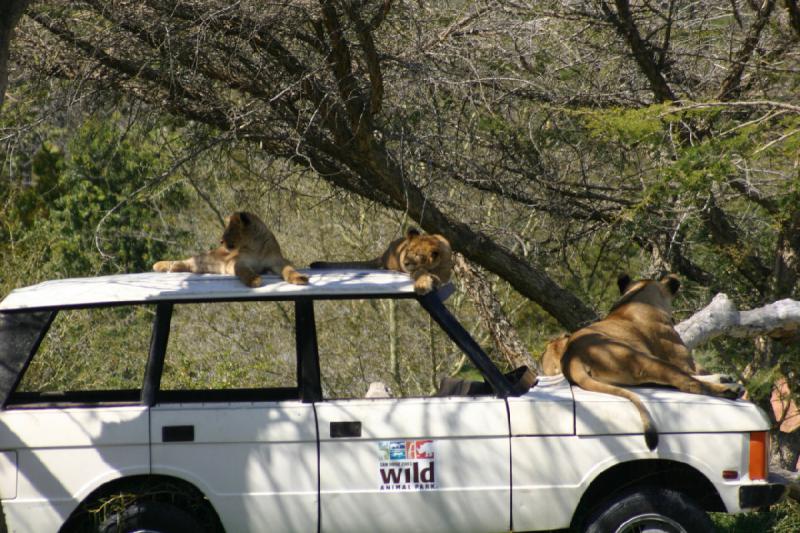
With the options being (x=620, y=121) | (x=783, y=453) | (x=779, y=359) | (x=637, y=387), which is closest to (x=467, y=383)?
(x=637, y=387)

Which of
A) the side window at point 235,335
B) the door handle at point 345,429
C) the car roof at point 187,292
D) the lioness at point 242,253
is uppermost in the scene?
the lioness at point 242,253

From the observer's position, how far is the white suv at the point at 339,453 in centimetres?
483

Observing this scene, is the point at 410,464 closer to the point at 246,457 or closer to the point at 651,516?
the point at 246,457

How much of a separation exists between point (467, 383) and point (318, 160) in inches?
150

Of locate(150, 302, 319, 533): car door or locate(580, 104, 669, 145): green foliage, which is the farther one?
locate(580, 104, 669, 145): green foliage

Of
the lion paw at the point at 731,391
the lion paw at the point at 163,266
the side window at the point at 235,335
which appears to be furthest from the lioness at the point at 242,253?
the side window at the point at 235,335

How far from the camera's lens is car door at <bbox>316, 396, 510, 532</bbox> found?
4.91m

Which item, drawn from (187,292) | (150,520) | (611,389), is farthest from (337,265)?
(150,520)

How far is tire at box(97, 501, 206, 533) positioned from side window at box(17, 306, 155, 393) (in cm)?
503

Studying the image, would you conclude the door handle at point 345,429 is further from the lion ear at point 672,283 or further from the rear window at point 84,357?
the rear window at point 84,357

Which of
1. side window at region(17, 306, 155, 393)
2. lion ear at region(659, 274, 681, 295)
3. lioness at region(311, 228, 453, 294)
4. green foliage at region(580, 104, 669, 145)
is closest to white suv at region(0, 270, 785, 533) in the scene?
lion ear at region(659, 274, 681, 295)

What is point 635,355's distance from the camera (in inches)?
223

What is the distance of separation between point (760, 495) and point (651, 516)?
1.85 ft

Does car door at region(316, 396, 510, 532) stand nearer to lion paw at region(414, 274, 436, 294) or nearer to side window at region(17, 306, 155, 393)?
lion paw at region(414, 274, 436, 294)
